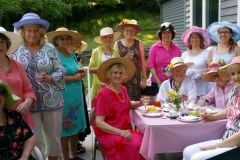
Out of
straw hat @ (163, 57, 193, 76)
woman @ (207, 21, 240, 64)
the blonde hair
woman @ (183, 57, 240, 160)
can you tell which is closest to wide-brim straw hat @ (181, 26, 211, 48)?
woman @ (207, 21, 240, 64)

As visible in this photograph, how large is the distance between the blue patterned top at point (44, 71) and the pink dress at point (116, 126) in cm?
41

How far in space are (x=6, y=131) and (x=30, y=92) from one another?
0.48 meters

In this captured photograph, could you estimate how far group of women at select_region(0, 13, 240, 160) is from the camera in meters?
2.45

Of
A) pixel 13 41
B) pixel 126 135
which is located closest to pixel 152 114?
pixel 126 135

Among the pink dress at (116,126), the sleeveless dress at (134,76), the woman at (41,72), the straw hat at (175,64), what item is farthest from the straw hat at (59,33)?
the straw hat at (175,64)

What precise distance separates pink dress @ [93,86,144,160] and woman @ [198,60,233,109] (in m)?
0.80

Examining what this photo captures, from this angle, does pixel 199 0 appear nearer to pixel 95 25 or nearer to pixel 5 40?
pixel 5 40

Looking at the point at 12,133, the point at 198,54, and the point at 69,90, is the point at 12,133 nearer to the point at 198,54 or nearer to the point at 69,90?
the point at 69,90

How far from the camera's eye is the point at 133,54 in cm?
406

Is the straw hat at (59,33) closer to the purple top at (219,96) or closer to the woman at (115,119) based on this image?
the woman at (115,119)

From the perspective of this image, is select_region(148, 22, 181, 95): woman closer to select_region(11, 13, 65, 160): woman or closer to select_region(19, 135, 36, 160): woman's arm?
select_region(11, 13, 65, 160): woman

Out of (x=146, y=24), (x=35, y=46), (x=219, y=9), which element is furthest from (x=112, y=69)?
(x=146, y=24)

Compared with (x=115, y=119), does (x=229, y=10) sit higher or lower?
higher

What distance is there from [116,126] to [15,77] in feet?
3.40
